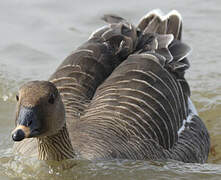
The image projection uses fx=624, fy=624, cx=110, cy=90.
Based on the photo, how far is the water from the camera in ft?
26.1

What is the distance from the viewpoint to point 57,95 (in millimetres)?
7168

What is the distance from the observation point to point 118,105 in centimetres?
848

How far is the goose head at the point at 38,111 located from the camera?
21.7 feet

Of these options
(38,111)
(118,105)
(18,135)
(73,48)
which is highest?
(38,111)

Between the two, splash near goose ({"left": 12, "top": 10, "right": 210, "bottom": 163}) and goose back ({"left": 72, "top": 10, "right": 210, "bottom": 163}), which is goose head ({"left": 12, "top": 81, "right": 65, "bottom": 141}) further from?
goose back ({"left": 72, "top": 10, "right": 210, "bottom": 163})

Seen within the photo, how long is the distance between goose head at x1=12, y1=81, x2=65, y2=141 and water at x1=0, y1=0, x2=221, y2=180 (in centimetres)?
76

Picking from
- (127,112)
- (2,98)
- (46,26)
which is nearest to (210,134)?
(127,112)

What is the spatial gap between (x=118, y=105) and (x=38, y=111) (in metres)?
1.86

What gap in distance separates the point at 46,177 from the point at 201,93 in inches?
190

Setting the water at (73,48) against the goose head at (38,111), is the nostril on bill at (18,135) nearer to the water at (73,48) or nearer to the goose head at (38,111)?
the goose head at (38,111)

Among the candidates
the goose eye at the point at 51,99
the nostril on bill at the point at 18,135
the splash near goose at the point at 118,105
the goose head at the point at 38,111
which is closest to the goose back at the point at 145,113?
the splash near goose at the point at 118,105

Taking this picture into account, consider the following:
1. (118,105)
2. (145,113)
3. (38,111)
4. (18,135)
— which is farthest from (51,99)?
(145,113)

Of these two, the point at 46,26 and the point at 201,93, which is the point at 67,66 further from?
the point at 46,26

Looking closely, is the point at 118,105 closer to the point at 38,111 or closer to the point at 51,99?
the point at 51,99
